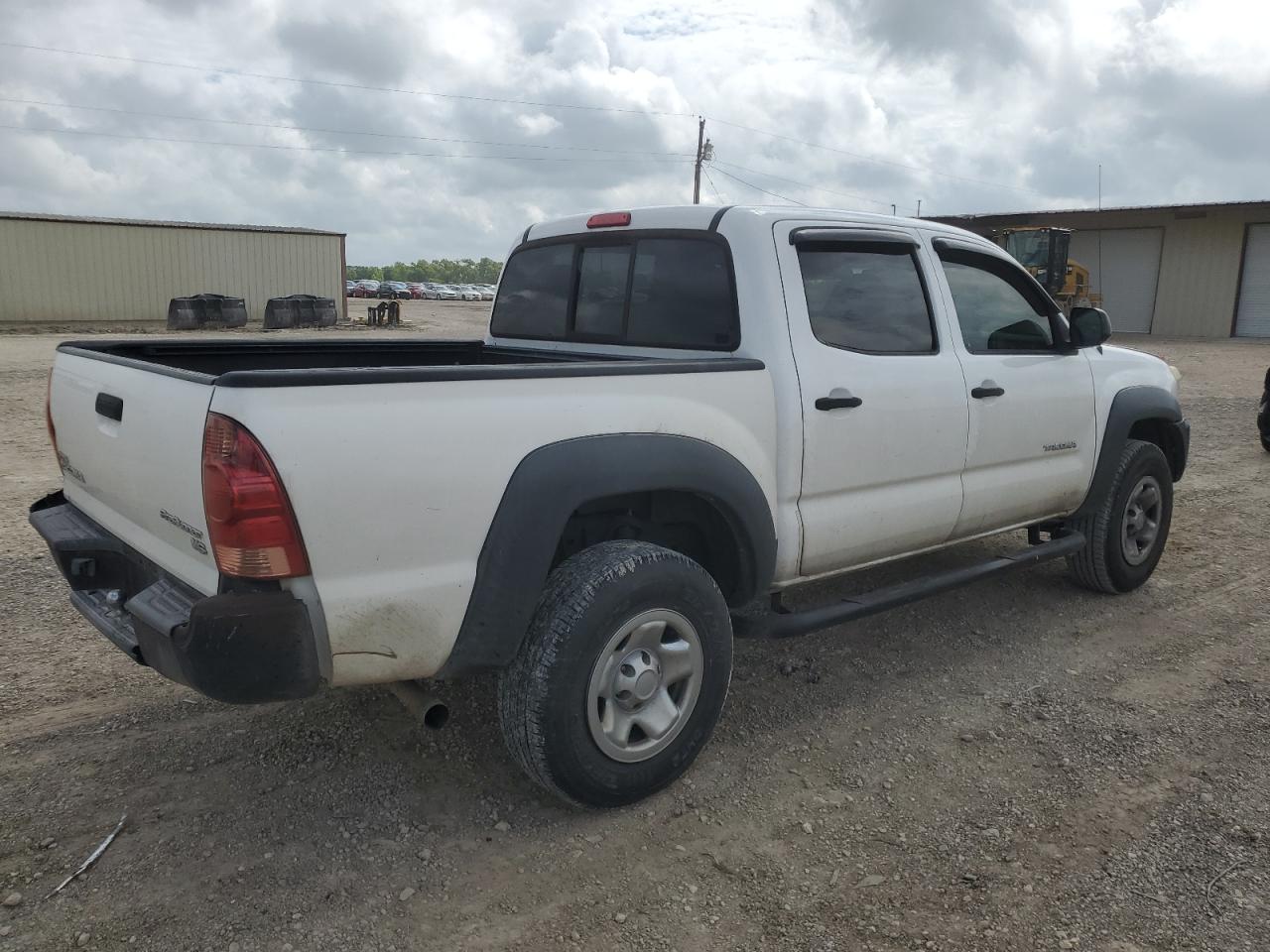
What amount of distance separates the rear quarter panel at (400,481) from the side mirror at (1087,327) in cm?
278

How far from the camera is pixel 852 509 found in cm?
371

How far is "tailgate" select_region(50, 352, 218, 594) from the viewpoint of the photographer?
2551mm

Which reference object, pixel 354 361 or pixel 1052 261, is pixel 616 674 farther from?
pixel 1052 261

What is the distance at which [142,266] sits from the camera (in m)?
28.1

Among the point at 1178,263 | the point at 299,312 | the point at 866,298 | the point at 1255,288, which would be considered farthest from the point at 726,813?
the point at 1178,263

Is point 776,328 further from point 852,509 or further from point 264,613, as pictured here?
point 264,613

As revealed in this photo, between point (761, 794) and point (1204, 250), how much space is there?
103 feet

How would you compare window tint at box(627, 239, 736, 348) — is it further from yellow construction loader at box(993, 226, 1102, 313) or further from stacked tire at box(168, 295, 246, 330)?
stacked tire at box(168, 295, 246, 330)

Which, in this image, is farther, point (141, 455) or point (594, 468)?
point (594, 468)

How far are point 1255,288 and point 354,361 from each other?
30754 millimetres

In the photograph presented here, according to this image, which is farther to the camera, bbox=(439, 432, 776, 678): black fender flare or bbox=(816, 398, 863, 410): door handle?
bbox=(816, 398, 863, 410): door handle

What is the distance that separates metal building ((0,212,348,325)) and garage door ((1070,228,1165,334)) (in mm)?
24246

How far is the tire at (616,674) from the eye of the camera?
2877 mm

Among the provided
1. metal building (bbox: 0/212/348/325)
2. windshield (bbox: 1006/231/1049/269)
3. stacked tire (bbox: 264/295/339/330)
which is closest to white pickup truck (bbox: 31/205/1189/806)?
windshield (bbox: 1006/231/1049/269)
